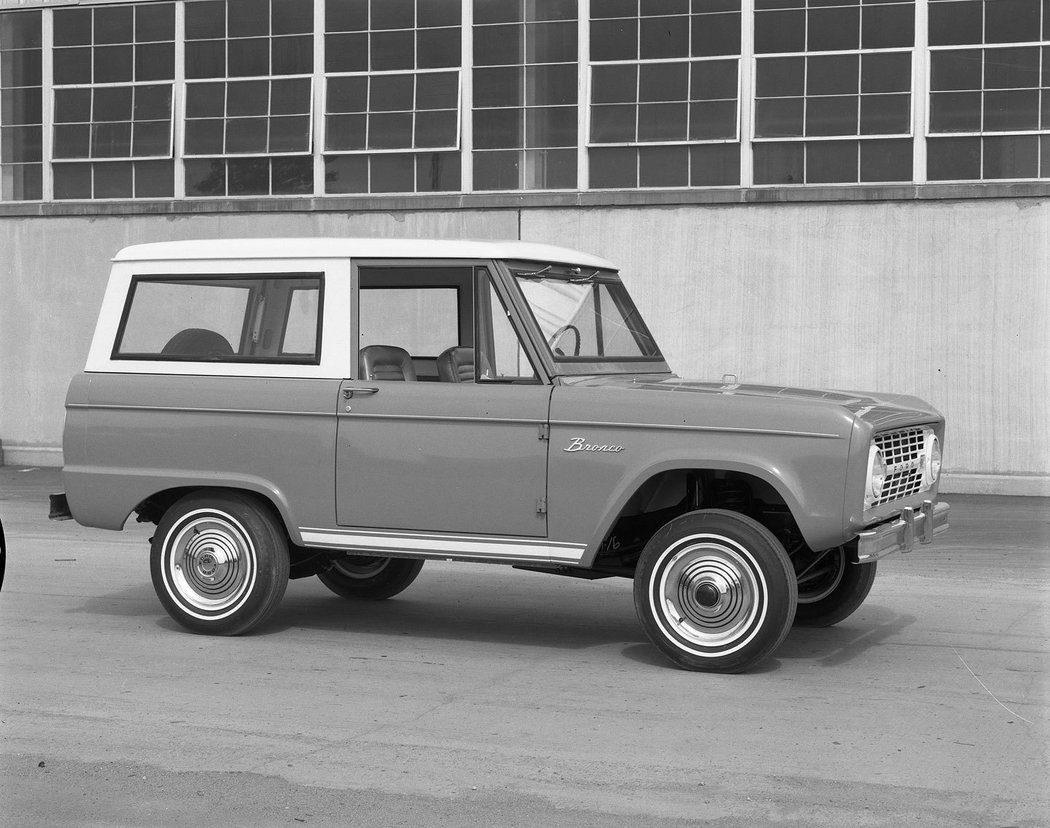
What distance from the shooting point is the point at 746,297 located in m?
16.2

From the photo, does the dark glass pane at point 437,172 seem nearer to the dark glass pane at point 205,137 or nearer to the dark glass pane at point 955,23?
the dark glass pane at point 205,137

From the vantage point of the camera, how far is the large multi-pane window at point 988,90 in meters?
15.4

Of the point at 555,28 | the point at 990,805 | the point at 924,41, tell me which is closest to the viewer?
the point at 990,805

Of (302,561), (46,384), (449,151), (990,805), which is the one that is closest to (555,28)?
(449,151)

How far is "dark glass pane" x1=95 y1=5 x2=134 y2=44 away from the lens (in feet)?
62.3

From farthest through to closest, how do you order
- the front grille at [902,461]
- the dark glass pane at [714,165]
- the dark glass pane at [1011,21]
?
the dark glass pane at [714,165] < the dark glass pane at [1011,21] < the front grille at [902,461]

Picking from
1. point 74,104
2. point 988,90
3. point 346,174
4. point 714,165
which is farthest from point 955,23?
point 74,104

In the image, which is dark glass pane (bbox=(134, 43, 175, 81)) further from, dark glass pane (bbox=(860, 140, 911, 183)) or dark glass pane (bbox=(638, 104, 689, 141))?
dark glass pane (bbox=(860, 140, 911, 183))

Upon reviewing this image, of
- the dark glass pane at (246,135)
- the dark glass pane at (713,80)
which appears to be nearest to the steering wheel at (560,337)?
the dark glass pane at (713,80)

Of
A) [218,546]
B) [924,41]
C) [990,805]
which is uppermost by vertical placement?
[924,41]

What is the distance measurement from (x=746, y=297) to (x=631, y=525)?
9.11 meters

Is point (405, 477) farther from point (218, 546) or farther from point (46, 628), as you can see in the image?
point (46, 628)

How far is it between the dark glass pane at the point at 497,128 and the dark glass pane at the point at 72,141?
17.9ft

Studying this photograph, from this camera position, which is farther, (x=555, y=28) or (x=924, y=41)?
(x=555, y=28)
